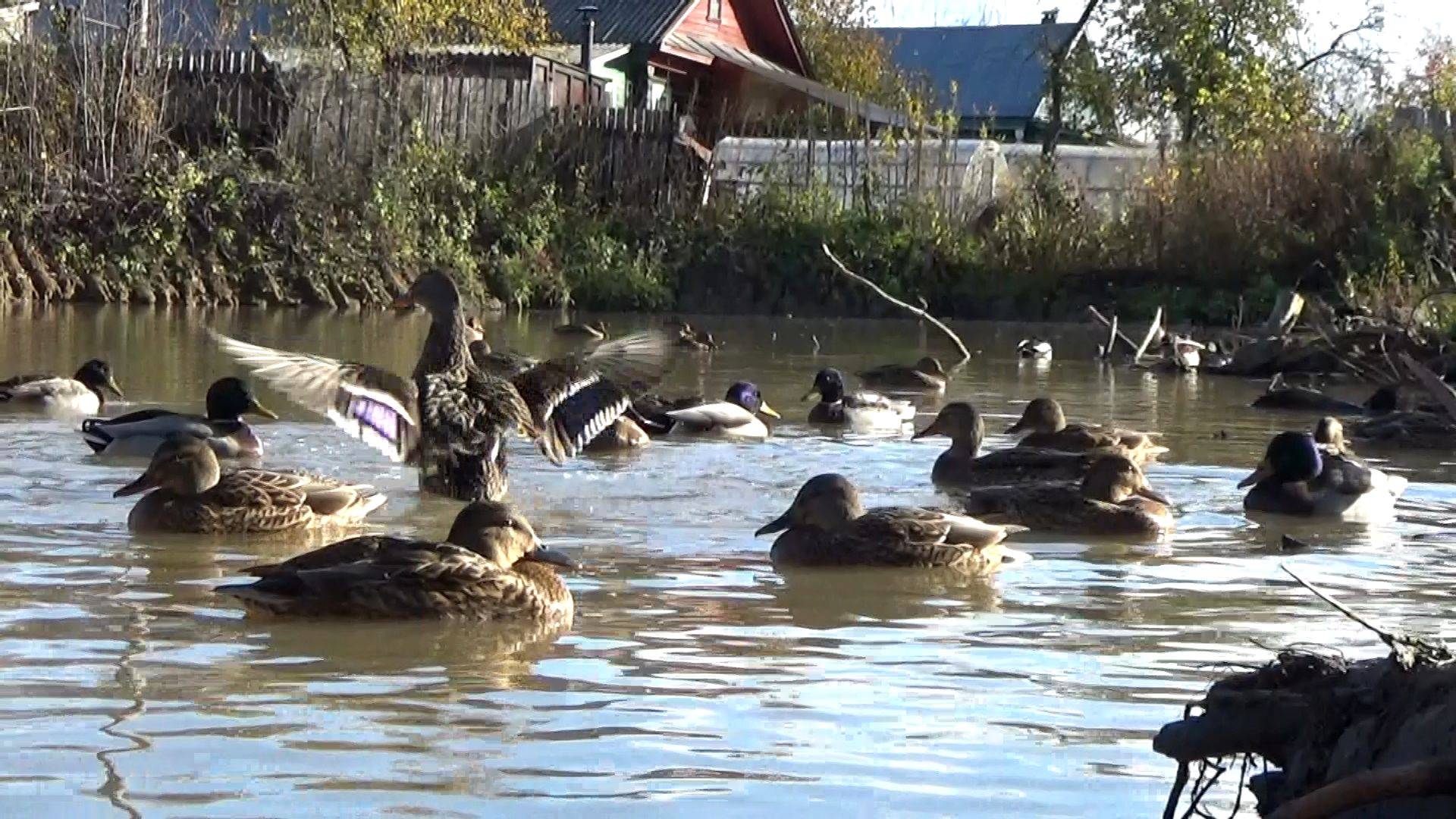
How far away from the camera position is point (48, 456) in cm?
1101

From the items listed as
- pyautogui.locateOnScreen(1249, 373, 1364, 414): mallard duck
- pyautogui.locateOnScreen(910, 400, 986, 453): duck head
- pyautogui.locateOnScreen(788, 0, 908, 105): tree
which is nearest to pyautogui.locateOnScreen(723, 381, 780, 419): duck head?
pyautogui.locateOnScreen(910, 400, 986, 453): duck head

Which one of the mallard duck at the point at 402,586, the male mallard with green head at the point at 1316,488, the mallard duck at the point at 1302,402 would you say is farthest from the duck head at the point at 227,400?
the mallard duck at the point at 1302,402

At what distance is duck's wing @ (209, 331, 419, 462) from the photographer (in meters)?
8.73

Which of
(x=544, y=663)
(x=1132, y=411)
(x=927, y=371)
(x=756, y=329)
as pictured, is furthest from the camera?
(x=756, y=329)

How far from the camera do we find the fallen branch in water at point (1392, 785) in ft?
10.6

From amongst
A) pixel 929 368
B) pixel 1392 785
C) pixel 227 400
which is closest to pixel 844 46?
pixel 929 368

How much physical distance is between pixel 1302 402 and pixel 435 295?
7.58 meters

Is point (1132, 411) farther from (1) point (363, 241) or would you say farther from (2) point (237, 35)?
(2) point (237, 35)

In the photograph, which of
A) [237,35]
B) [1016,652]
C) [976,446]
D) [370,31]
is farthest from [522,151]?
[1016,652]

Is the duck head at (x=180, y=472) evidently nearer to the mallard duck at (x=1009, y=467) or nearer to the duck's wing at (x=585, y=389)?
the duck's wing at (x=585, y=389)

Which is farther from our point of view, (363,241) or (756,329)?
(363,241)

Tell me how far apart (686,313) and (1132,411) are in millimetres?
13788

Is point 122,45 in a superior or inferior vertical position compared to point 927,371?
superior

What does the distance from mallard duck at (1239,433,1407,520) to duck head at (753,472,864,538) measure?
90.1 inches
